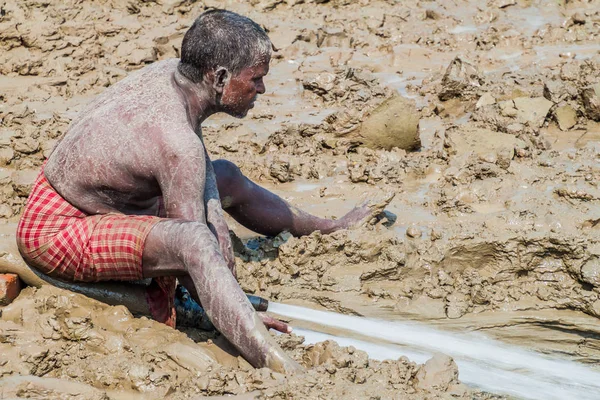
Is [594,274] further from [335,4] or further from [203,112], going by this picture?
[335,4]

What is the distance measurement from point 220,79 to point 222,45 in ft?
0.43

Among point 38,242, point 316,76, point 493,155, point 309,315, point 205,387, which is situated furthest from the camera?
point 316,76

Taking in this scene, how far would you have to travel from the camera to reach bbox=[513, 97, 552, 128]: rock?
517 cm

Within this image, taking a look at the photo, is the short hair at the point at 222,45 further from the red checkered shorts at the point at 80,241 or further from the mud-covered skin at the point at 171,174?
the red checkered shorts at the point at 80,241

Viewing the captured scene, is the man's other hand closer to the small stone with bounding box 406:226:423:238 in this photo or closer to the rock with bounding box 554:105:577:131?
the small stone with bounding box 406:226:423:238

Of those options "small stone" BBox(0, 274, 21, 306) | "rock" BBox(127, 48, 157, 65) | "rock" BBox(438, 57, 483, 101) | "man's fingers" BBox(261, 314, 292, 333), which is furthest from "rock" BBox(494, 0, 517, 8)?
"small stone" BBox(0, 274, 21, 306)

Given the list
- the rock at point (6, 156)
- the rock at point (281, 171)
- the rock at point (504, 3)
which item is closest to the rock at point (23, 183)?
the rock at point (6, 156)

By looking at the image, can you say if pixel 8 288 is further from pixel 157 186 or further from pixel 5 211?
pixel 5 211

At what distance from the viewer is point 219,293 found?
2.81 meters

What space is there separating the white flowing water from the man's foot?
1.74 feet

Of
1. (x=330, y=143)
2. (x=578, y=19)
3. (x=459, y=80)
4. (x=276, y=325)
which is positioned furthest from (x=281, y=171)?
(x=578, y=19)

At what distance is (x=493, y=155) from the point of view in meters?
4.70

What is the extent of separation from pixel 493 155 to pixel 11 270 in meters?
2.61

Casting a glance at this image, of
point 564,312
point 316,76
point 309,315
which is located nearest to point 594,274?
point 564,312
